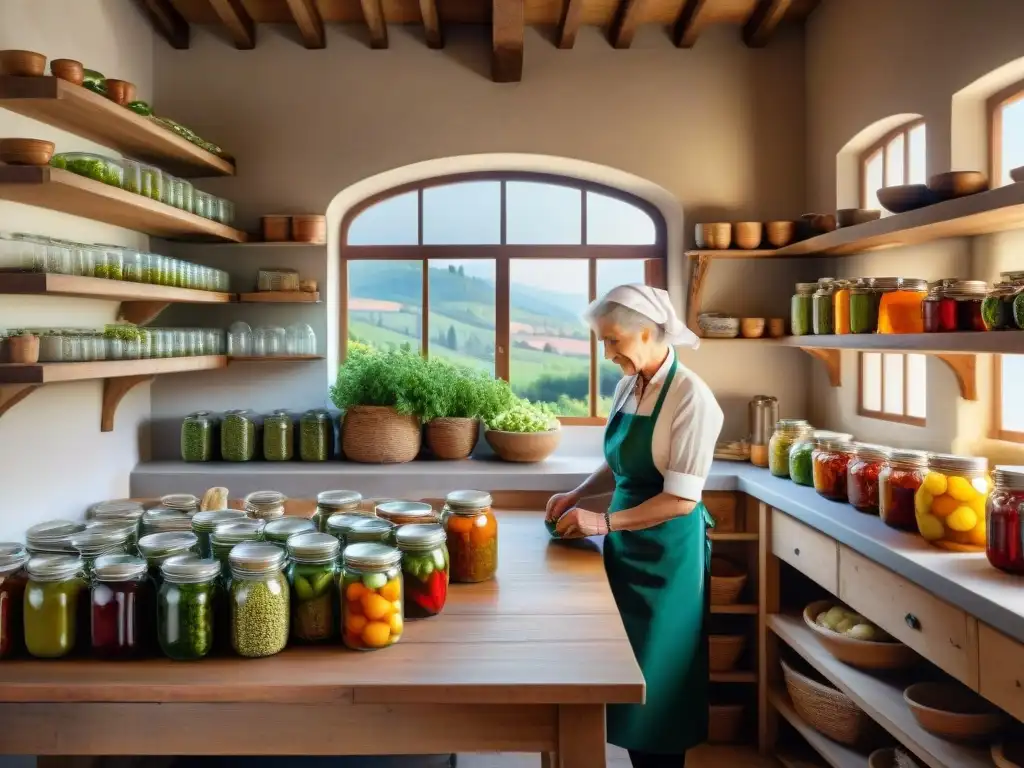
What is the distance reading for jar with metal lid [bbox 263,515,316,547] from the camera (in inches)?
70.8

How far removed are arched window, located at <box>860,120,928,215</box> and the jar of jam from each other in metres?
1.02

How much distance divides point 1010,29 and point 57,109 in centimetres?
299

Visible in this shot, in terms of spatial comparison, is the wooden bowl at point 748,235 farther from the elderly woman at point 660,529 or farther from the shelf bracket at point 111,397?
the shelf bracket at point 111,397

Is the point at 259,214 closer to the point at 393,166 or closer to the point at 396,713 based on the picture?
the point at 393,166

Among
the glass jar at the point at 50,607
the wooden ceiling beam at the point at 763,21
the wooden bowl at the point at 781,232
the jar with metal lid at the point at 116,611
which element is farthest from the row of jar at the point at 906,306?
the glass jar at the point at 50,607

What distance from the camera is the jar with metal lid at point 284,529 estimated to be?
180 centimetres

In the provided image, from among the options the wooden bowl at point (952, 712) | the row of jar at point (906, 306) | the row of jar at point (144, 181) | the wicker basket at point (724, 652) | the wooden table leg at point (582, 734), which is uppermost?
the row of jar at point (144, 181)

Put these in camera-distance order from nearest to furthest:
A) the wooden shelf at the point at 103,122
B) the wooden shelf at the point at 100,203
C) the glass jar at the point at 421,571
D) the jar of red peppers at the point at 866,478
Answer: the glass jar at the point at 421,571
the wooden shelf at the point at 100,203
the wooden shelf at the point at 103,122
the jar of red peppers at the point at 866,478

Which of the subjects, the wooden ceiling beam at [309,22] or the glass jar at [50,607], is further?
the wooden ceiling beam at [309,22]

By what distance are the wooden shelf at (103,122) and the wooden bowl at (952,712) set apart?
2.97 m

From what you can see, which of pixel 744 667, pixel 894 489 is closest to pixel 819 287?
pixel 894 489

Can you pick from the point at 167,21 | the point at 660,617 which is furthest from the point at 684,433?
the point at 167,21

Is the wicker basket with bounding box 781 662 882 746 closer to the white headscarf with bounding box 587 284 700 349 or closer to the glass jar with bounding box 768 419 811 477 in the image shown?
the glass jar with bounding box 768 419 811 477

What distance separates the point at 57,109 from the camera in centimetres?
269
